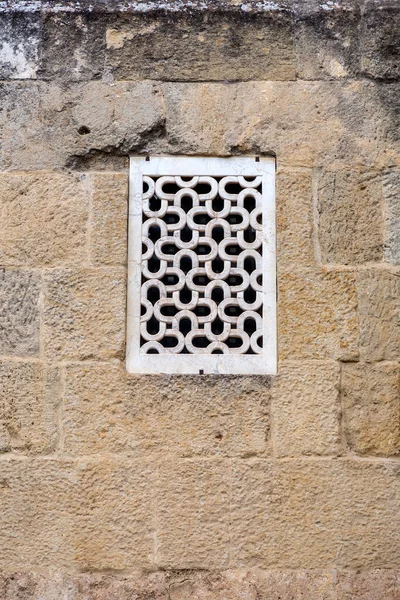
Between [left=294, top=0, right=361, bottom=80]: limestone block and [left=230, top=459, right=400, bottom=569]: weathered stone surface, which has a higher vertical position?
[left=294, top=0, right=361, bottom=80]: limestone block

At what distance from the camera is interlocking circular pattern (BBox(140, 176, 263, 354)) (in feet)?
10.9

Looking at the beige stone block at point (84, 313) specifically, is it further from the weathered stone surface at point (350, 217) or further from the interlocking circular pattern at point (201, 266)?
the weathered stone surface at point (350, 217)

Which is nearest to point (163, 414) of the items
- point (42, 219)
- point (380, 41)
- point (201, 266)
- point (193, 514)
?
point (193, 514)

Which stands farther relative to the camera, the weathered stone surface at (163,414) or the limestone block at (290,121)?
the limestone block at (290,121)

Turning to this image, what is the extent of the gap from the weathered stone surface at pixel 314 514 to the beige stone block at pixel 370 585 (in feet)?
0.11

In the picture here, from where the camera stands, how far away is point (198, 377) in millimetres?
3232

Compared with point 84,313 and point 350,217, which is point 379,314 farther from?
point 84,313

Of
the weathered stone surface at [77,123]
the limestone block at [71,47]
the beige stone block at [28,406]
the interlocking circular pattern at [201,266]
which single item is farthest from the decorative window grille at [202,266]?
the limestone block at [71,47]

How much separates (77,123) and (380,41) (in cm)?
129

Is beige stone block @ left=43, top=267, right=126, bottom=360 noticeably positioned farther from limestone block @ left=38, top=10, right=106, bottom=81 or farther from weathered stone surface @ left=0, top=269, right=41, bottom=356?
limestone block @ left=38, top=10, right=106, bottom=81

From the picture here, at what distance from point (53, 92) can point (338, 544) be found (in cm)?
211

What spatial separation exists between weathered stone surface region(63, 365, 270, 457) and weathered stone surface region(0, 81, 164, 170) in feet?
2.85

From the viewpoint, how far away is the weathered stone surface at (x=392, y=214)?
3.35 metres

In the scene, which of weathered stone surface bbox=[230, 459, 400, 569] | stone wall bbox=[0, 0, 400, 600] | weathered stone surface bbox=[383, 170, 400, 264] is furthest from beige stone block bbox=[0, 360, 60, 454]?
weathered stone surface bbox=[383, 170, 400, 264]
